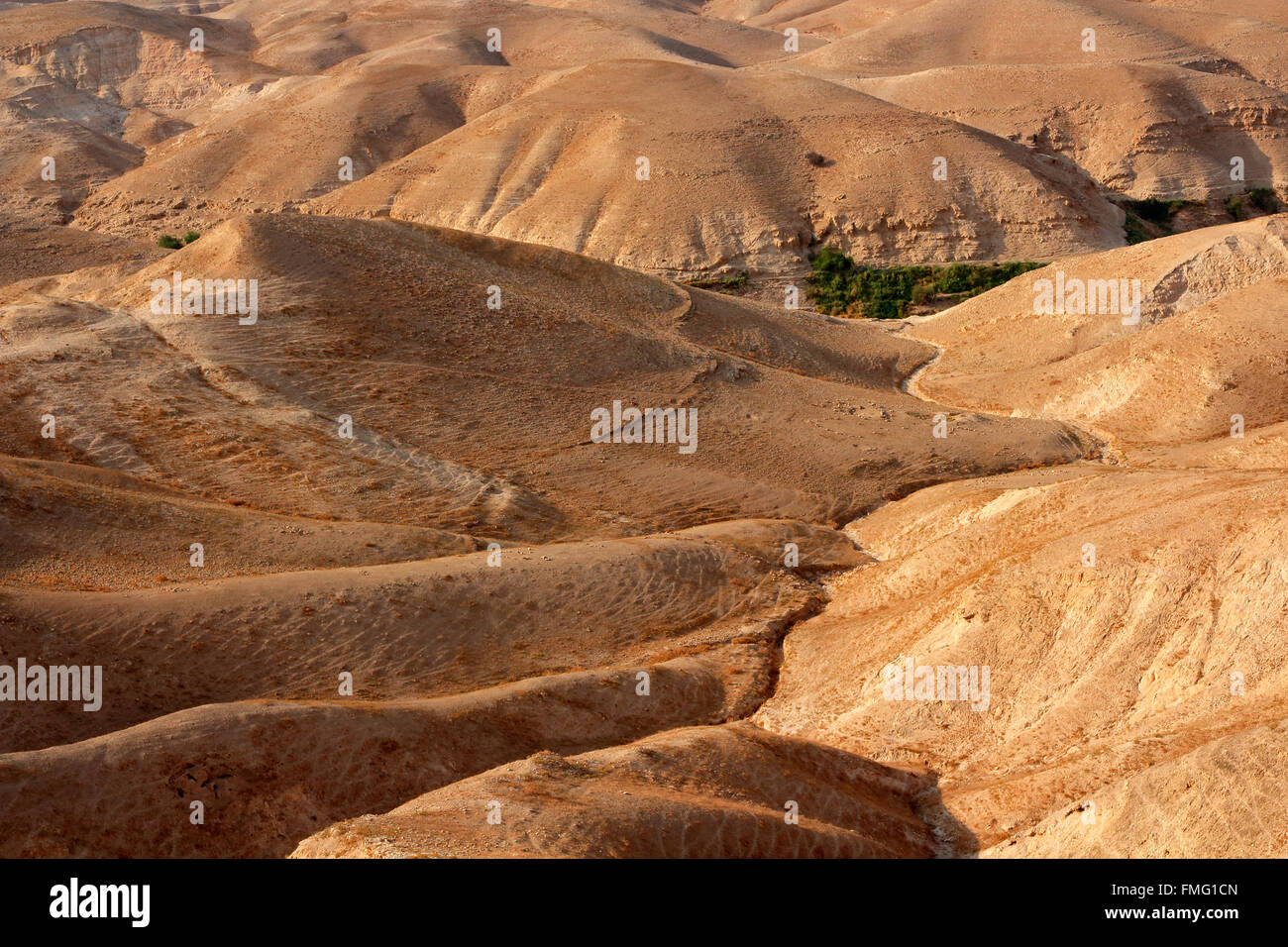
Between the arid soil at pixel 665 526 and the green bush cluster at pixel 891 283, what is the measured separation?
672mm

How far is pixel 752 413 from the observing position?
24312 mm

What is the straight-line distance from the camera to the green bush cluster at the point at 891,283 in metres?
40.0

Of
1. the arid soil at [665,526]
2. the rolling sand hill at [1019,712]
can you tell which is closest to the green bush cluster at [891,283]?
the arid soil at [665,526]

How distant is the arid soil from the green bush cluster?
0.67 m

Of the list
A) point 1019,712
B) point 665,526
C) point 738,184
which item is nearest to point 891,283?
point 738,184

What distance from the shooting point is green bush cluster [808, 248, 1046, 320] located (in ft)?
131

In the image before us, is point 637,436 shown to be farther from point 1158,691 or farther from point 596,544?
point 1158,691

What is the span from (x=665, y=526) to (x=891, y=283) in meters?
22.8

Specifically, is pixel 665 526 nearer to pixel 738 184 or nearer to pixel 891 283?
pixel 891 283

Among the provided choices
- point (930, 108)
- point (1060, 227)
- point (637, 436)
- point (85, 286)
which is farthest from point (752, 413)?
point (930, 108)

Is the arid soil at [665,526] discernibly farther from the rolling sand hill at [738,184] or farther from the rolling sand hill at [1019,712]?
the rolling sand hill at [738,184]

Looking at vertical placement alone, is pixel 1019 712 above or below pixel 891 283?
below

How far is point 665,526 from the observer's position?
67.2 feet

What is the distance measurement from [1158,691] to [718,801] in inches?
190
